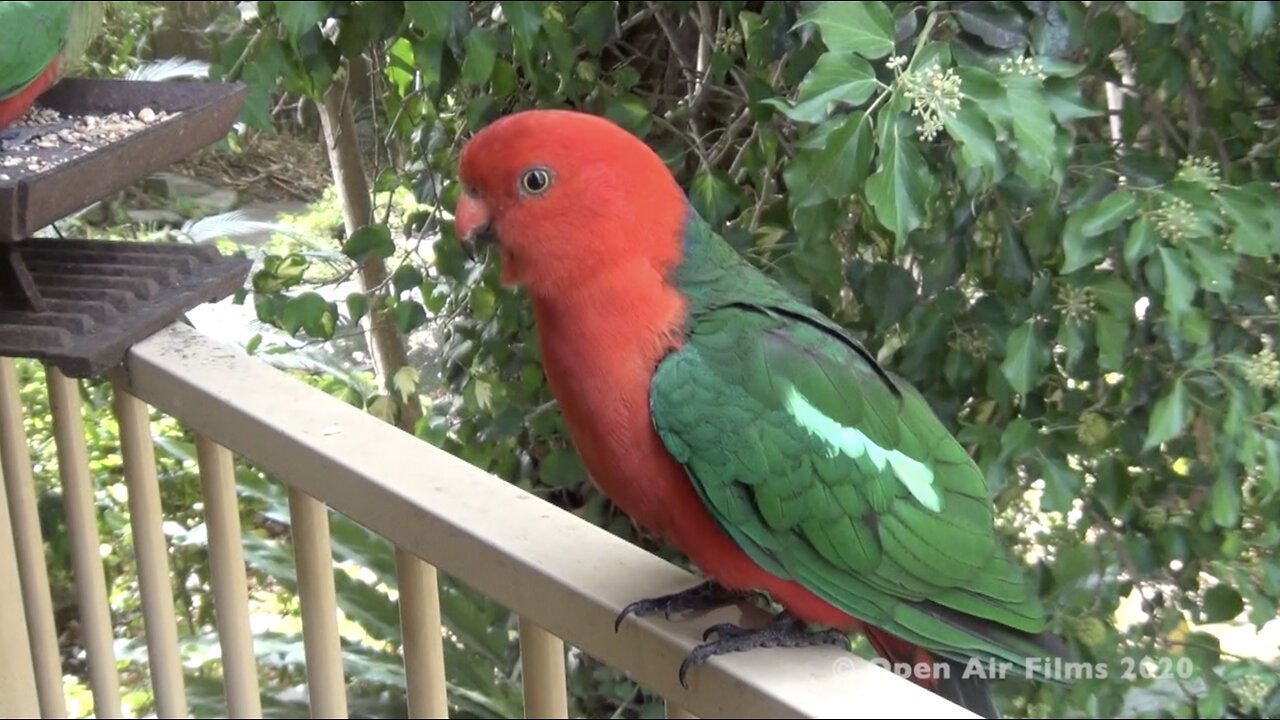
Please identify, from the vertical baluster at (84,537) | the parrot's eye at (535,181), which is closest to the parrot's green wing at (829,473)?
the parrot's eye at (535,181)

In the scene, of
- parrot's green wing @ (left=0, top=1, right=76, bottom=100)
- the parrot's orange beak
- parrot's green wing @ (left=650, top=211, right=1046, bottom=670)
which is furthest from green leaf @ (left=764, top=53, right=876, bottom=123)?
parrot's green wing @ (left=0, top=1, right=76, bottom=100)

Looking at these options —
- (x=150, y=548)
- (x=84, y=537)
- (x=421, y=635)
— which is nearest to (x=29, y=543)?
(x=84, y=537)

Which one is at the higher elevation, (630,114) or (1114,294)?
(630,114)

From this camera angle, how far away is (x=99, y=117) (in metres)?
1.05

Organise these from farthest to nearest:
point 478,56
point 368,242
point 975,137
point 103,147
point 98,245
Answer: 1. point 368,242
2. point 98,245
3. point 478,56
4. point 103,147
5. point 975,137

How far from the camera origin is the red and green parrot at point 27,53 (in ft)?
2.99

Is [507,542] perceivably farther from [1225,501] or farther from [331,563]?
[1225,501]

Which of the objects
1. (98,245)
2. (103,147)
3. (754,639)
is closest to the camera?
(754,639)

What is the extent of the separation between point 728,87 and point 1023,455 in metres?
0.49

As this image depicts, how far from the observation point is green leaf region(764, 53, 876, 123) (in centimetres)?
81

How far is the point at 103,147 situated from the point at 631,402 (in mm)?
479

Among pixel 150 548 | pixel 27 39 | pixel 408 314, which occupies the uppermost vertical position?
pixel 27 39

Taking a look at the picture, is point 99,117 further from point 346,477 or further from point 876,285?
point 876,285

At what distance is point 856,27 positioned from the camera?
0.83 meters
